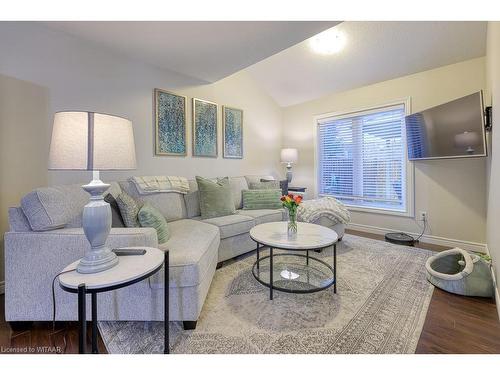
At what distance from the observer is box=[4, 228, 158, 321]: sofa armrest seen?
1296 mm

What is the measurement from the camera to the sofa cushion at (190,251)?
139 centimetres

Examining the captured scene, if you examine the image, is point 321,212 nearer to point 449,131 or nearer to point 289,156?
point 449,131

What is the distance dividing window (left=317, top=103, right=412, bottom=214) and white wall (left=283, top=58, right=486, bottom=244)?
167mm

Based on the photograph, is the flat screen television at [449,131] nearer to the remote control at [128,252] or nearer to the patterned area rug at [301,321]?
the patterned area rug at [301,321]

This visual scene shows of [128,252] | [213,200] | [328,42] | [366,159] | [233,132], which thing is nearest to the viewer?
[128,252]

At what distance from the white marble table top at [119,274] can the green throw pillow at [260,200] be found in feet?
6.48

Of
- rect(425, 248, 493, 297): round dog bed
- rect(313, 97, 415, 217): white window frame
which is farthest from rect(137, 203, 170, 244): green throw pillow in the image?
rect(313, 97, 415, 217): white window frame

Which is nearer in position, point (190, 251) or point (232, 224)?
point (190, 251)

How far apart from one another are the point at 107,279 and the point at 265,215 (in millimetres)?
Answer: 2010

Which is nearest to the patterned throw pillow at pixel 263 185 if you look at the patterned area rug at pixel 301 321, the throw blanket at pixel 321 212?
the throw blanket at pixel 321 212

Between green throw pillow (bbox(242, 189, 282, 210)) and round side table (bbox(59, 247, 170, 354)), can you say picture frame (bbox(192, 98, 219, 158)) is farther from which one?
round side table (bbox(59, 247, 170, 354))

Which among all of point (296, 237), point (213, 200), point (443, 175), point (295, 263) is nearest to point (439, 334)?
point (296, 237)

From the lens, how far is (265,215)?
2.78 m
